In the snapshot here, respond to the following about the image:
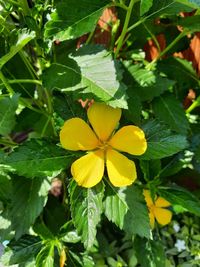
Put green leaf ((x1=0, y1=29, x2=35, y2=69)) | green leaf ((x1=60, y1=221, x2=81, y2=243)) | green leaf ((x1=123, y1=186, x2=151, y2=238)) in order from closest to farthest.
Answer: green leaf ((x1=0, y1=29, x2=35, y2=69)), green leaf ((x1=123, y1=186, x2=151, y2=238)), green leaf ((x1=60, y1=221, x2=81, y2=243))

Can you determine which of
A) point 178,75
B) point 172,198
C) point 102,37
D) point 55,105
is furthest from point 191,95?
point 55,105

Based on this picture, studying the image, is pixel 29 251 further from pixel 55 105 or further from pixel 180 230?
pixel 180 230

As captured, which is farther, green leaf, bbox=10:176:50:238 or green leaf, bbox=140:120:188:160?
green leaf, bbox=10:176:50:238

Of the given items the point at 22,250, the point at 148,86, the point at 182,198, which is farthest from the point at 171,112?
the point at 22,250

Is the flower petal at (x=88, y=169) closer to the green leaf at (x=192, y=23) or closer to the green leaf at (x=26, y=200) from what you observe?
the green leaf at (x=26, y=200)

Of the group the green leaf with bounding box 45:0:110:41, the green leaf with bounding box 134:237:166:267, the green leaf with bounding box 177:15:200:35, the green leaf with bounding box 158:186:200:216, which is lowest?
the green leaf with bounding box 134:237:166:267

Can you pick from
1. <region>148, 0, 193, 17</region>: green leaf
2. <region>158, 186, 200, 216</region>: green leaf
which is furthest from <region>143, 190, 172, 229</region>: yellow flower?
<region>148, 0, 193, 17</region>: green leaf

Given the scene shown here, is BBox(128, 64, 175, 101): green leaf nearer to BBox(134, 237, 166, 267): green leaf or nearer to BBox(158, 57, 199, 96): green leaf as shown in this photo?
BBox(158, 57, 199, 96): green leaf
